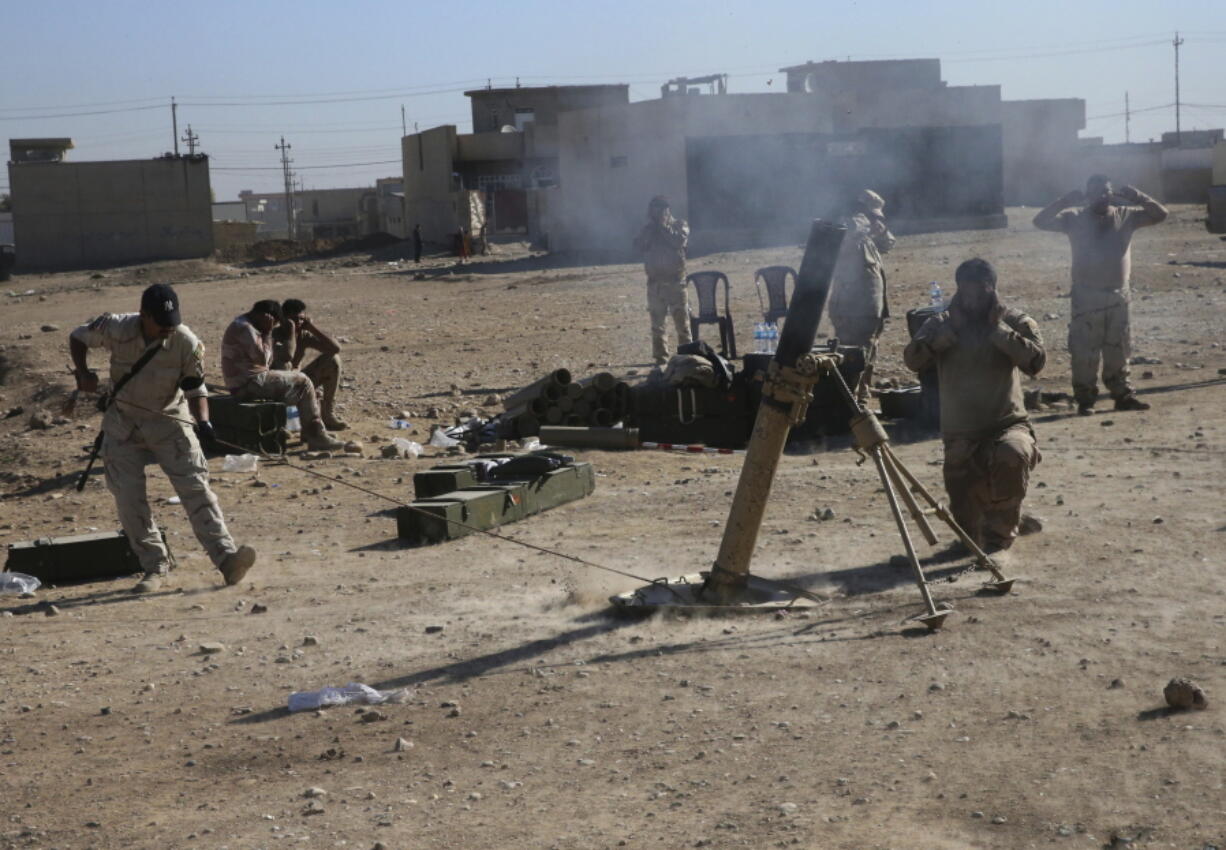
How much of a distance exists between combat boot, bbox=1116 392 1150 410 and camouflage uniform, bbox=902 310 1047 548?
4440 millimetres

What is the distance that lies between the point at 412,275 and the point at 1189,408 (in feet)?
80.2

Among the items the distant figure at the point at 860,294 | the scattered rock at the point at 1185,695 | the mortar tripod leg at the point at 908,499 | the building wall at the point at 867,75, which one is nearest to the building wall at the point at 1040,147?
the building wall at the point at 867,75

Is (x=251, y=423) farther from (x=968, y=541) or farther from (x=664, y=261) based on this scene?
(x=968, y=541)

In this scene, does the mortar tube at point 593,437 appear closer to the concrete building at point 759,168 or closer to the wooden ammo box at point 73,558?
the wooden ammo box at point 73,558

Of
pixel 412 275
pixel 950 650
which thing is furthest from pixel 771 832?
pixel 412 275

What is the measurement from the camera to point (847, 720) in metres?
4.63

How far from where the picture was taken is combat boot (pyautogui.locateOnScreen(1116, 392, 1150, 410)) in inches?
417

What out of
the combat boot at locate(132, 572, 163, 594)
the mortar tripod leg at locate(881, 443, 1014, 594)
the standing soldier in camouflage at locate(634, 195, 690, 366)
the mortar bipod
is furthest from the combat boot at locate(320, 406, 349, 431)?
the mortar tripod leg at locate(881, 443, 1014, 594)

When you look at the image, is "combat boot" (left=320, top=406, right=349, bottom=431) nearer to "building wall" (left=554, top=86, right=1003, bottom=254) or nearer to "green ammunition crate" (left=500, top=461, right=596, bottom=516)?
"green ammunition crate" (left=500, top=461, right=596, bottom=516)

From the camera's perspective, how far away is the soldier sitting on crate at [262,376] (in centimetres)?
1062

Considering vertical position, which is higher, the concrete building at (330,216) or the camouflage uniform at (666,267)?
the concrete building at (330,216)

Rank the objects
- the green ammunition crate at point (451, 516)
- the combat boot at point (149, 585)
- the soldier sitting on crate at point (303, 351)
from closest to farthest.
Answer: the combat boot at point (149, 585)
the green ammunition crate at point (451, 516)
the soldier sitting on crate at point (303, 351)

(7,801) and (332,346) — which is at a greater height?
(332,346)

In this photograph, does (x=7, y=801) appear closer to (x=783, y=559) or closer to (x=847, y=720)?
(x=847, y=720)
